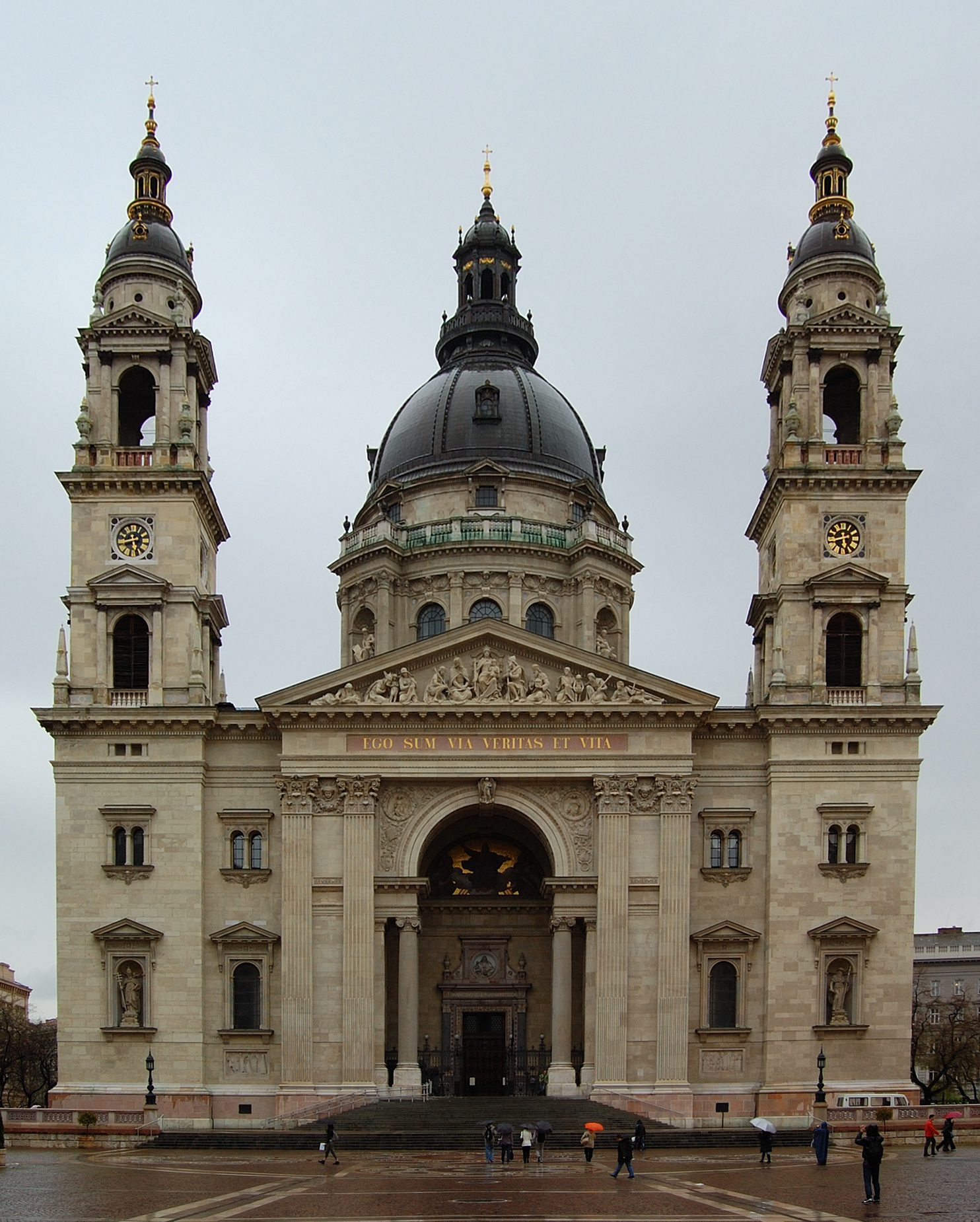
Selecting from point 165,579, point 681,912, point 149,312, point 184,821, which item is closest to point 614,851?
point 681,912

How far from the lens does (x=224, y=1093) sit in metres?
56.5

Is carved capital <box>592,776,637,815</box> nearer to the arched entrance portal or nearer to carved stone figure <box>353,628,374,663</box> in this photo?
the arched entrance portal

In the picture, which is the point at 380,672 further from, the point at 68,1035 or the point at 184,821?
the point at 68,1035

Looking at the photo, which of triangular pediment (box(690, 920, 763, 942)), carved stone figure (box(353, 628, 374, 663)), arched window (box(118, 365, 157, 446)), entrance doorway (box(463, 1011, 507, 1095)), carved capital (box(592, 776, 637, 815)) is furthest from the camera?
carved stone figure (box(353, 628, 374, 663))

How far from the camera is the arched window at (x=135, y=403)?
62.4 meters

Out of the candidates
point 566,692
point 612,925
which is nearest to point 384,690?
point 566,692

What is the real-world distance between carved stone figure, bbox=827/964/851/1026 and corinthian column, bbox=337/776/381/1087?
54.4ft

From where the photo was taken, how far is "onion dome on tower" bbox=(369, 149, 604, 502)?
253 feet

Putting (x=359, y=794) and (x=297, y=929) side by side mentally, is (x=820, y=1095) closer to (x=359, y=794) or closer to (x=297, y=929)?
(x=297, y=929)

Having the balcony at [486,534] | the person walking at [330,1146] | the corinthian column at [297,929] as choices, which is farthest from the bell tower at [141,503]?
the person walking at [330,1146]

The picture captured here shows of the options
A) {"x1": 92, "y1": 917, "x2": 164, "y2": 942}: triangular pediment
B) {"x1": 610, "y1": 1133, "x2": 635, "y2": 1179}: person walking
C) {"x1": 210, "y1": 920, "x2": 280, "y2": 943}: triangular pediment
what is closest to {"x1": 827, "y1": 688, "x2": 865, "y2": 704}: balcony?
{"x1": 210, "y1": 920, "x2": 280, "y2": 943}: triangular pediment

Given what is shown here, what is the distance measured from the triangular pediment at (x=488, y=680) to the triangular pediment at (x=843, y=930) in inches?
355

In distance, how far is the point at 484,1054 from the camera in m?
61.8

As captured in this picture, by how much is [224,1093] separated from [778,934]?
2091 cm
